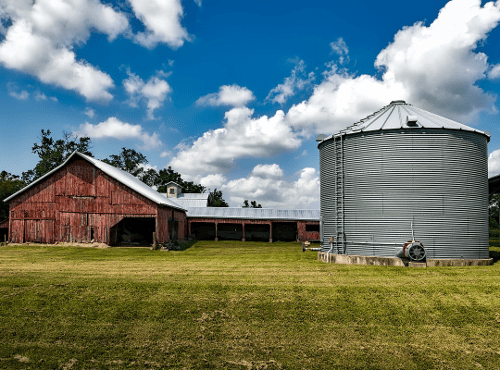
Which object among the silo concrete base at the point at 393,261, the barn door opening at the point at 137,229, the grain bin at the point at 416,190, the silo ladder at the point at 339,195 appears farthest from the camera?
the barn door opening at the point at 137,229

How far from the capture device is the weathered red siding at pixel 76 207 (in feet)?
105

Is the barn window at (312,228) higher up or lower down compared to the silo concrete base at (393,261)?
higher up

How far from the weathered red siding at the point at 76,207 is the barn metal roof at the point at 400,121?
17.7m

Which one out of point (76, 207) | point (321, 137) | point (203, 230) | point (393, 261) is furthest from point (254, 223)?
point (393, 261)

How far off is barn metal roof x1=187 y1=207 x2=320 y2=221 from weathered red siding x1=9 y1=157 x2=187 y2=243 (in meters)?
13.8

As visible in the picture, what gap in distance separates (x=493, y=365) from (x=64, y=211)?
1304 inches

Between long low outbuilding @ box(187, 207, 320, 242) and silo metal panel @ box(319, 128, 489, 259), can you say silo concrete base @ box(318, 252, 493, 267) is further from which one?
long low outbuilding @ box(187, 207, 320, 242)

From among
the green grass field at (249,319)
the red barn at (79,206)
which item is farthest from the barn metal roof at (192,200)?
the green grass field at (249,319)

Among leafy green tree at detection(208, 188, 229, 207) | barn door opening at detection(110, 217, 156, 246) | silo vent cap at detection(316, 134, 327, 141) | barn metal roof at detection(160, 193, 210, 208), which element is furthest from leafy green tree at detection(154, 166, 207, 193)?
silo vent cap at detection(316, 134, 327, 141)

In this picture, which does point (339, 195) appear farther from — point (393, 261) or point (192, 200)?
point (192, 200)

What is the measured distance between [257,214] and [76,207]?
22603 millimetres

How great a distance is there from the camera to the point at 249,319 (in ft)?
39.7

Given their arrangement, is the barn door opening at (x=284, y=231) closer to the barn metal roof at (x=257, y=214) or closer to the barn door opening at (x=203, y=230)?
the barn metal roof at (x=257, y=214)

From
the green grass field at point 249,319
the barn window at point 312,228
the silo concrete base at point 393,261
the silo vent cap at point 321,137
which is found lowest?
the green grass field at point 249,319
